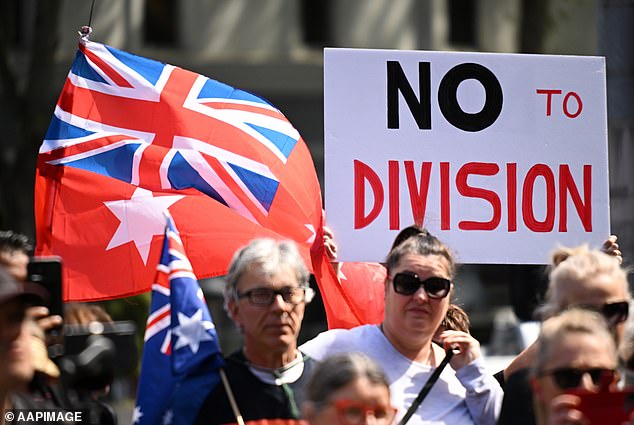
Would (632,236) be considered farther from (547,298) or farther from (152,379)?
(152,379)

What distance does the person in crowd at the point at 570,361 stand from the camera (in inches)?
152

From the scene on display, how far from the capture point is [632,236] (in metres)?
7.95

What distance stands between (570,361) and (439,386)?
1059 mm

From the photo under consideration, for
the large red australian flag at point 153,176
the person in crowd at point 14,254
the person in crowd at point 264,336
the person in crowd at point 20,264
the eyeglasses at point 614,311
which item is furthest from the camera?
the large red australian flag at point 153,176

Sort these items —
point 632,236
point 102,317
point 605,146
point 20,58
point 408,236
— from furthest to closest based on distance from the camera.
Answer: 1. point 20,58
2. point 632,236
3. point 605,146
4. point 102,317
5. point 408,236

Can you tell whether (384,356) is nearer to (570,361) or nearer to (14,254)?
(570,361)

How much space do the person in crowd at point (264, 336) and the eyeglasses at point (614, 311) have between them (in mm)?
898

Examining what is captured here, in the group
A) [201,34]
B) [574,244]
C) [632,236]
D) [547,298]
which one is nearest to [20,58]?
[201,34]

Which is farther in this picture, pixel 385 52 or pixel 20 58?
pixel 20 58

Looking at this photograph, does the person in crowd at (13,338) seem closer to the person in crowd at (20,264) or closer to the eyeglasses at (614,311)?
the person in crowd at (20,264)

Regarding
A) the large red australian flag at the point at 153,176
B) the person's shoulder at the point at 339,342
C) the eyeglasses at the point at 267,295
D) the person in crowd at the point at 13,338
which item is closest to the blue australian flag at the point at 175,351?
the eyeglasses at the point at 267,295

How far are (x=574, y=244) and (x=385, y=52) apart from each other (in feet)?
3.72

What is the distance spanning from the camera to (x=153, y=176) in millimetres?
6613

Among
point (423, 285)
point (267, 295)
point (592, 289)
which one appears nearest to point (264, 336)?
point (267, 295)
